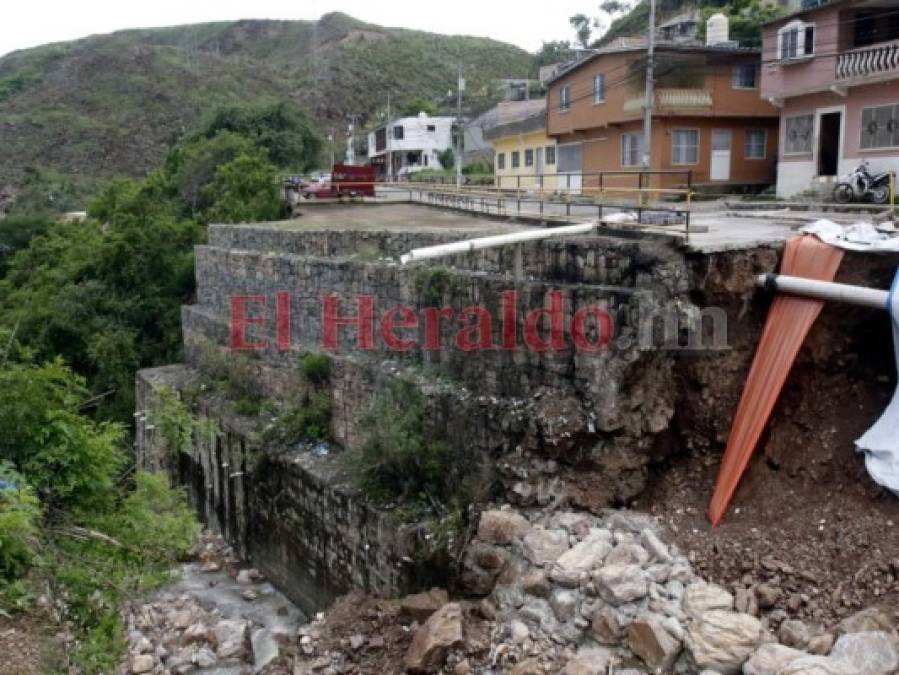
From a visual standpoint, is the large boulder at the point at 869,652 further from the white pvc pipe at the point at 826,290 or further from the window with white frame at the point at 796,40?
the window with white frame at the point at 796,40

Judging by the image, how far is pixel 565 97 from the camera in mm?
25531

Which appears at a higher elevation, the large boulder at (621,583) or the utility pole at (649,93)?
the utility pole at (649,93)

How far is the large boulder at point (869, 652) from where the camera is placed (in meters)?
5.67

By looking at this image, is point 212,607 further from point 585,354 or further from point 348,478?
point 585,354

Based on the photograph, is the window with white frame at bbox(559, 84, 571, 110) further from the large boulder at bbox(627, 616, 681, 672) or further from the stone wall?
the large boulder at bbox(627, 616, 681, 672)

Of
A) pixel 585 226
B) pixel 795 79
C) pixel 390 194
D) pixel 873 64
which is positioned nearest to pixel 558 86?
pixel 390 194

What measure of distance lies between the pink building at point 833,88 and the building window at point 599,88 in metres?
4.67

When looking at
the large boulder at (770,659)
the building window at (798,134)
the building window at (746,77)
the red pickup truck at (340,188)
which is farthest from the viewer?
the red pickup truck at (340,188)

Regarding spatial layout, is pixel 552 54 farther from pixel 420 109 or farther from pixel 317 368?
pixel 317 368

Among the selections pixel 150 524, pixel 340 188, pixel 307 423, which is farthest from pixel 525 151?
pixel 150 524

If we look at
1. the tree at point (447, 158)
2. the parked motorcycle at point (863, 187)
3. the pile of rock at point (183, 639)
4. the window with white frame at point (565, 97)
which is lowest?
the pile of rock at point (183, 639)

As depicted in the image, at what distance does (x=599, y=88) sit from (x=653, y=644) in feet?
64.4

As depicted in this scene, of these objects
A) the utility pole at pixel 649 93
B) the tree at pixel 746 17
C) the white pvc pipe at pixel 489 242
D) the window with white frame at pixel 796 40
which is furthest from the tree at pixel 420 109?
the white pvc pipe at pixel 489 242

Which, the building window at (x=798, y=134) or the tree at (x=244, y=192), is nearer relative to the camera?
the building window at (x=798, y=134)
